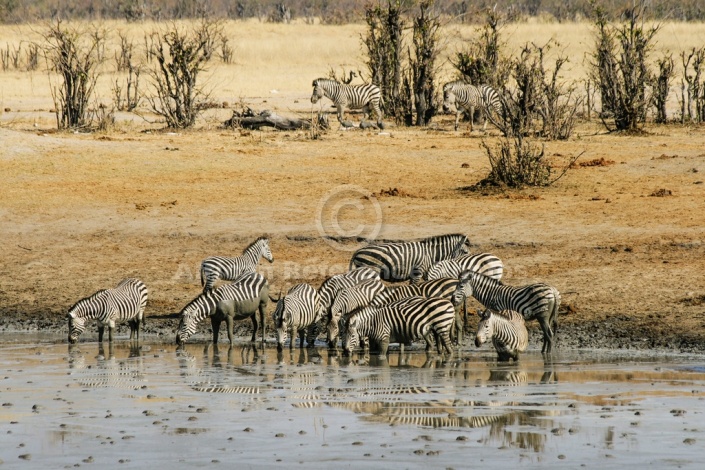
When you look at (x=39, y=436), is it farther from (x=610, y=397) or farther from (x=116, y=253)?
(x=116, y=253)

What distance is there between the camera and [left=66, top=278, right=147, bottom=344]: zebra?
43.7 ft

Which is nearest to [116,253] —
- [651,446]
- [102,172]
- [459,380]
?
[102,172]

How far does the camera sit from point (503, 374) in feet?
35.7

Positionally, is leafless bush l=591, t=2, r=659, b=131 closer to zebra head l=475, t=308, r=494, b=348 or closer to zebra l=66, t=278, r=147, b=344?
zebra l=66, t=278, r=147, b=344

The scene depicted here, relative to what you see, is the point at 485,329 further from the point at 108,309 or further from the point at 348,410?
the point at 108,309

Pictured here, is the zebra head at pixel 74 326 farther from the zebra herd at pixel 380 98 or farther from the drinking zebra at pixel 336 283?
the zebra herd at pixel 380 98

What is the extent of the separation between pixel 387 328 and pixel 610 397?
3.18m

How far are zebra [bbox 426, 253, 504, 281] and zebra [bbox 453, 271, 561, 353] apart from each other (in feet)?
2.84

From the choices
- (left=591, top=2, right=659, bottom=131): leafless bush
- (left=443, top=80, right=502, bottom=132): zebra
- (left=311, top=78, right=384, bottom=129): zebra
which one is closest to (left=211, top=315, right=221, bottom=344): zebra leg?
(left=443, top=80, right=502, bottom=132): zebra

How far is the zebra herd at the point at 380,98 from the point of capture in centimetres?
2722

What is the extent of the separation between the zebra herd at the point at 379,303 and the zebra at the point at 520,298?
11 mm

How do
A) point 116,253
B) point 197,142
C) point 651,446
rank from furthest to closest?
point 197,142
point 116,253
point 651,446

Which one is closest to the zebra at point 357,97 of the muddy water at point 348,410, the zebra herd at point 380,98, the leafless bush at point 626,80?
the zebra herd at point 380,98

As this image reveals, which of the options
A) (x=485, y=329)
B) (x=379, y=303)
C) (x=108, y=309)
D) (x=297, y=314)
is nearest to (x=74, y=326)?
(x=108, y=309)
